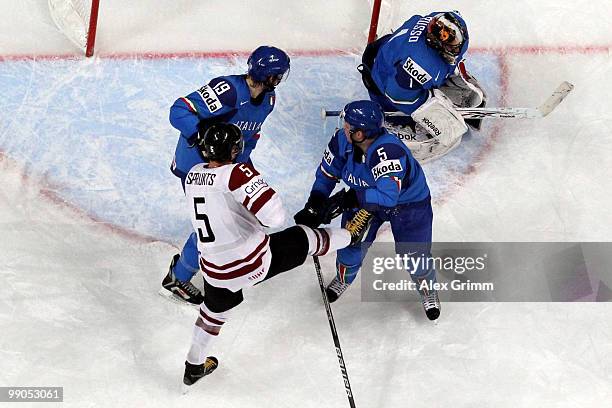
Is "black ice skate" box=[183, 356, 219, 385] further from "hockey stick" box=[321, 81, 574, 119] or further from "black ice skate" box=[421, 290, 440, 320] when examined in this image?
"hockey stick" box=[321, 81, 574, 119]

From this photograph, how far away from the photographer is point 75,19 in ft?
17.3

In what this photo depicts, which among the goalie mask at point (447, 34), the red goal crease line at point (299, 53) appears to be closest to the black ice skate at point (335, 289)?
the goalie mask at point (447, 34)

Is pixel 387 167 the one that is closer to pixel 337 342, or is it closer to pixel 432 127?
pixel 337 342

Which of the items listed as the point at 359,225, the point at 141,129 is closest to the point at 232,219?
the point at 359,225

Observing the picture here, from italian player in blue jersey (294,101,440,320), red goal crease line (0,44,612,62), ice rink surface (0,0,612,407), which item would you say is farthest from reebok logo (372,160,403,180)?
red goal crease line (0,44,612,62)

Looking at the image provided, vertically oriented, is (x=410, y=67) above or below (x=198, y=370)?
above

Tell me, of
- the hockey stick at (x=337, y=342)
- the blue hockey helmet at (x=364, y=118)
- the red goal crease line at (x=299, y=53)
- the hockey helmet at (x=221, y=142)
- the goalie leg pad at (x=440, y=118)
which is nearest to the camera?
the hockey helmet at (x=221, y=142)

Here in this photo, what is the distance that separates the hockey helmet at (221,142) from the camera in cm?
329

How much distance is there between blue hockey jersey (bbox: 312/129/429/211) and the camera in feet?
11.9

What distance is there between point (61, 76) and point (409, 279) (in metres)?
2.30

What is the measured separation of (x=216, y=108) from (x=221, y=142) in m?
0.51

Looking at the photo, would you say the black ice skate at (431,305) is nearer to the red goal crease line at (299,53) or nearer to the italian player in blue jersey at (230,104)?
the italian player in blue jersey at (230,104)

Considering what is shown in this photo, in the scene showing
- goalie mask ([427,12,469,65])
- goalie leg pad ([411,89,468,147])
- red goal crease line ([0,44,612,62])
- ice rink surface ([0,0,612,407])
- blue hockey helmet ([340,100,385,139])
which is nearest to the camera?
blue hockey helmet ([340,100,385,139])

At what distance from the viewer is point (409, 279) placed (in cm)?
436
